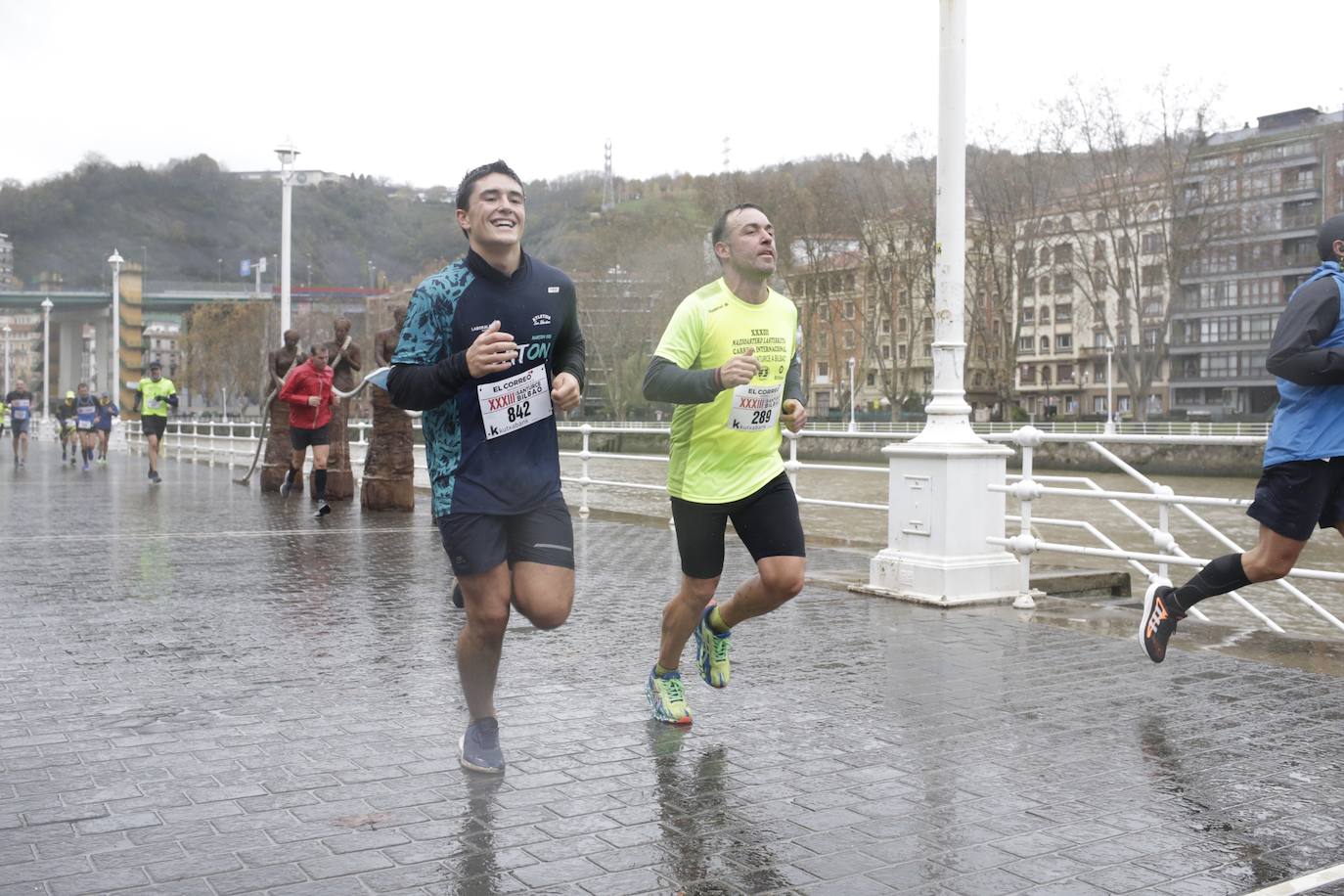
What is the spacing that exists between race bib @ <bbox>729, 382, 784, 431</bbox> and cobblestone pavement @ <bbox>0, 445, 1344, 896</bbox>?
45.4 inches

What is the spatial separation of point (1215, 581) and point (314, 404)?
12.2 meters

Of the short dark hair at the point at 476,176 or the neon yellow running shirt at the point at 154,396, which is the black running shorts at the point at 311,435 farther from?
the short dark hair at the point at 476,176

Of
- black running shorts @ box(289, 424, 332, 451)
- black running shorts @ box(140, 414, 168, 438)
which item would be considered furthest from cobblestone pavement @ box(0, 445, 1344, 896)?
black running shorts @ box(140, 414, 168, 438)

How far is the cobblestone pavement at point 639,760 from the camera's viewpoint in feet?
11.6

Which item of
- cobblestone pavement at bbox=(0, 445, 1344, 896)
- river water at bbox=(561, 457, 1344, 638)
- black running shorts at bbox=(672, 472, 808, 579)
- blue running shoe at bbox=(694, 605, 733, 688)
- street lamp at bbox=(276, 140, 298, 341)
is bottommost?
river water at bbox=(561, 457, 1344, 638)

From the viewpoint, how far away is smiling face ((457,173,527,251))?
14.2 ft

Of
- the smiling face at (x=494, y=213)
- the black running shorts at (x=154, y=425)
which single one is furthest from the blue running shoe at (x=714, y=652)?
the black running shorts at (x=154, y=425)

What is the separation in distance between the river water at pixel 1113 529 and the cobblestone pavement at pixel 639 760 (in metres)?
2.46

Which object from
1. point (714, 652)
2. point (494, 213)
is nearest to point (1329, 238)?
point (714, 652)

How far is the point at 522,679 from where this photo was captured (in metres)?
6.04

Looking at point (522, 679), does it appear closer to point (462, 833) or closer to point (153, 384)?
point (462, 833)

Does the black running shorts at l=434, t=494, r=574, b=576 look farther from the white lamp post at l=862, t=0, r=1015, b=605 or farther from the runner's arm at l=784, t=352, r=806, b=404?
the white lamp post at l=862, t=0, r=1015, b=605

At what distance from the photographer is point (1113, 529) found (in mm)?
27156

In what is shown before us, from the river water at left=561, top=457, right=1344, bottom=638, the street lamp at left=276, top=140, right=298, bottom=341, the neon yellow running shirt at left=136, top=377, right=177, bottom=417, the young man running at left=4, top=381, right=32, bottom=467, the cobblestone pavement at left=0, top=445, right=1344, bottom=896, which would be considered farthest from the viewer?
the young man running at left=4, top=381, right=32, bottom=467
